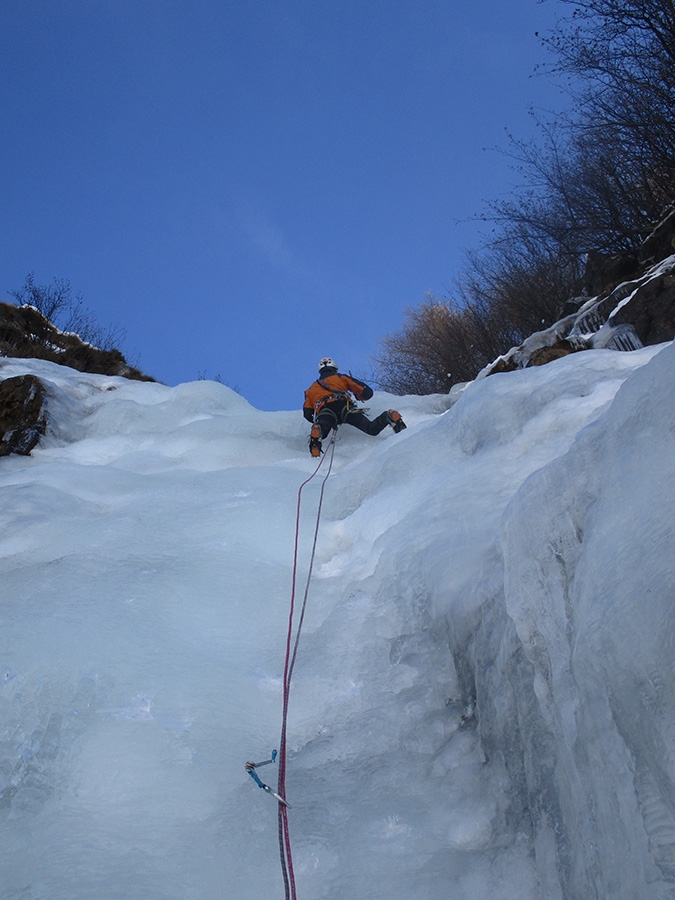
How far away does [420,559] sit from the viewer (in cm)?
226

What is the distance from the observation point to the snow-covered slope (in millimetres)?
1093

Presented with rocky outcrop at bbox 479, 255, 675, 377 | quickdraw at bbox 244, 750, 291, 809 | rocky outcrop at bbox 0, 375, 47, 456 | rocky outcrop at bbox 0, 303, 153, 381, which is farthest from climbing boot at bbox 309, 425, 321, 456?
rocky outcrop at bbox 0, 303, 153, 381

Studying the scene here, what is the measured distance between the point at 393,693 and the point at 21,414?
15.0 feet

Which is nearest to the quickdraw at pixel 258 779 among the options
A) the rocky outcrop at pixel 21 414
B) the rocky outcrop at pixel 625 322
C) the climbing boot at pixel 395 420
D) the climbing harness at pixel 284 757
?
the climbing harness at pixel 284 757

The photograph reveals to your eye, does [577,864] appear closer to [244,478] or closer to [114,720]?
[114,720]

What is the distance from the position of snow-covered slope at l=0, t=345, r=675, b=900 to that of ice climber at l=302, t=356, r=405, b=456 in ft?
7.40

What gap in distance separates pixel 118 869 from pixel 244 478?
2.86 metres

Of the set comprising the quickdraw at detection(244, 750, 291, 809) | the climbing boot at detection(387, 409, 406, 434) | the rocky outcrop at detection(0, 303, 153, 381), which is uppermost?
the rocky outcrop at detection(0, 303, 153, 381)

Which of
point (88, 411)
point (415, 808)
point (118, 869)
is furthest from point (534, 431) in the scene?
point (88, 411)

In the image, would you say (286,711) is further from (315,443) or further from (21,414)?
(21,414)

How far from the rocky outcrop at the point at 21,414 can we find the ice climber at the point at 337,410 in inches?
89.1

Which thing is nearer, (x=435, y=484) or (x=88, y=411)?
(x=435, y=484)

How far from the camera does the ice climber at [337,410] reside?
5.23 metres

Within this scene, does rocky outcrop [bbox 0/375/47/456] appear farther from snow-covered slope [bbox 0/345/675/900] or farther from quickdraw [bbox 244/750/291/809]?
quickdraw [bbox 244/750/291/809]
